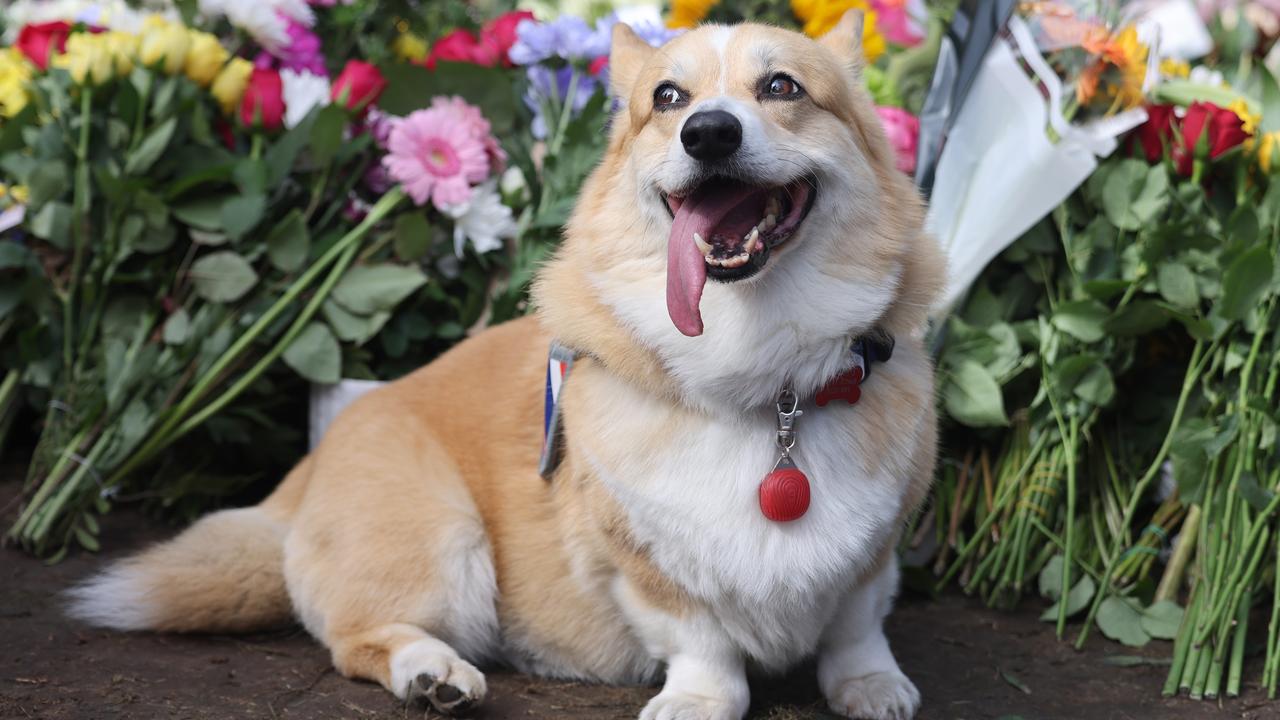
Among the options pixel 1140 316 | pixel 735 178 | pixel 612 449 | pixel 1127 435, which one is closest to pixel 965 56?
pixel 1140 316

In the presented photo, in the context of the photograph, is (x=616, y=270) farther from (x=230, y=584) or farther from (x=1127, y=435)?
(x=1127, y=435)

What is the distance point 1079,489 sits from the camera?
336 centimetres

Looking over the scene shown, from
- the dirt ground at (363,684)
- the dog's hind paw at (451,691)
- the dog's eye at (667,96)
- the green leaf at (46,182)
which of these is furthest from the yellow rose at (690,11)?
the dog's hind paw at (451,691)

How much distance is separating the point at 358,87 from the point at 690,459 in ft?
6.61

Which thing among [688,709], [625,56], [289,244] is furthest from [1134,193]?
[289,244]

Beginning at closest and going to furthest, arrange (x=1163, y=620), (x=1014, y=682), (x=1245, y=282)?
1. (x=1014, y=682)
2. (x=1245, y=282)
3. (x=1163, y=620)

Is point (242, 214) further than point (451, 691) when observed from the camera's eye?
Yes

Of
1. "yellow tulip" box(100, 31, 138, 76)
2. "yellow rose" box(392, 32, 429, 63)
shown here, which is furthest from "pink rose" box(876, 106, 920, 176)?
"yellow tulip" box(100, 31, 138, 76)

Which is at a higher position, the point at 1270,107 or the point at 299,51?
the point at 1270,107

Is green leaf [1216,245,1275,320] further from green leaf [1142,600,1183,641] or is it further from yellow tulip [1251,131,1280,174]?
green leaf [1142,600,1183,641]

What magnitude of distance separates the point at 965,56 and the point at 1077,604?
65.7 inches

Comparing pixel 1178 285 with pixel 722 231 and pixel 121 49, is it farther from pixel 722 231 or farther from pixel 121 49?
pixel 121 49

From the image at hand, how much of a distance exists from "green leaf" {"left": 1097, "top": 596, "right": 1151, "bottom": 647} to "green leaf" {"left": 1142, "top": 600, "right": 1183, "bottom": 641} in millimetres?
16

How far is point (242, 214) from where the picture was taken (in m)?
3.44
